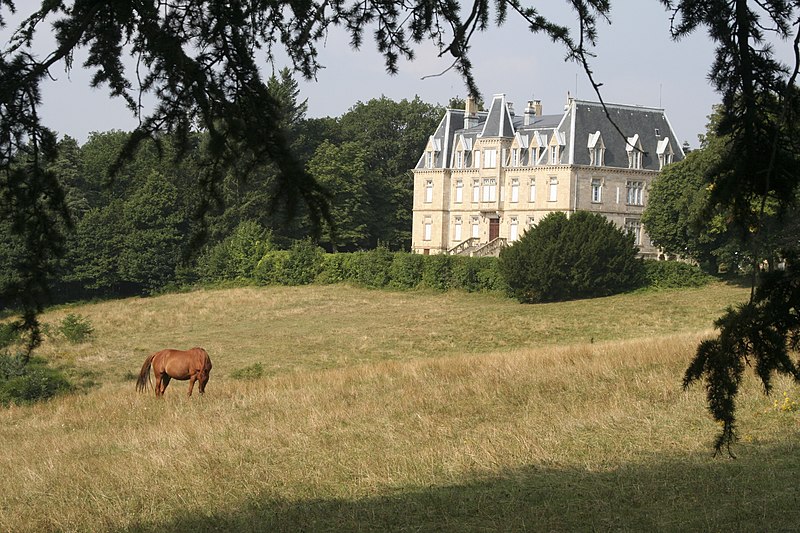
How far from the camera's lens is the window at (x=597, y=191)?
2810 inches

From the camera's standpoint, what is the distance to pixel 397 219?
85812mm

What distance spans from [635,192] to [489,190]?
10.7 metres

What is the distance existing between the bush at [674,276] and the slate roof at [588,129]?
15769 millimetres

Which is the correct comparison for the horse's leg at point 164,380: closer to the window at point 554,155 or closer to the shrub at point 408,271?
the shrub at point 408,271

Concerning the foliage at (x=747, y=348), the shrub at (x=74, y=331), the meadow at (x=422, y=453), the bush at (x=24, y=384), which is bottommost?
the shrub at (x=74, y=331)

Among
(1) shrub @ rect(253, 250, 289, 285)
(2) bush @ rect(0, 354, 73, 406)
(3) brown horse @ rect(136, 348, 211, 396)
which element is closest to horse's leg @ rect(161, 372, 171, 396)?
(3) brown horse @ rect(136, 348, 211, 396)

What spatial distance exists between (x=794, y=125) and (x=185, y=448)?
28.5 feet

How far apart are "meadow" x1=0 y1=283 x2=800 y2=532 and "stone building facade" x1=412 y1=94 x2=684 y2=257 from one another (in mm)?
51158

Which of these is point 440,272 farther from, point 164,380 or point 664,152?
point 164,380

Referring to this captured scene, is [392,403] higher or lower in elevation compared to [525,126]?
lower

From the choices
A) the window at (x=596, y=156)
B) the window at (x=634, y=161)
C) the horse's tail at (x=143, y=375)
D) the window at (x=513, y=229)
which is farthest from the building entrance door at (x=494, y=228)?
the horse's tail at (x=143, y=375)

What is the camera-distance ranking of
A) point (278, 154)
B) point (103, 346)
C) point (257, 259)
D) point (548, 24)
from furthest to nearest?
point (257, 259)
point (103, 346)
point (548, 24)
point (278, 154)

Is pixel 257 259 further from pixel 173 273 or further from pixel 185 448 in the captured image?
pixel 185 448

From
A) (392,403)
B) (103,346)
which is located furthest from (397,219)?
(392,403)
